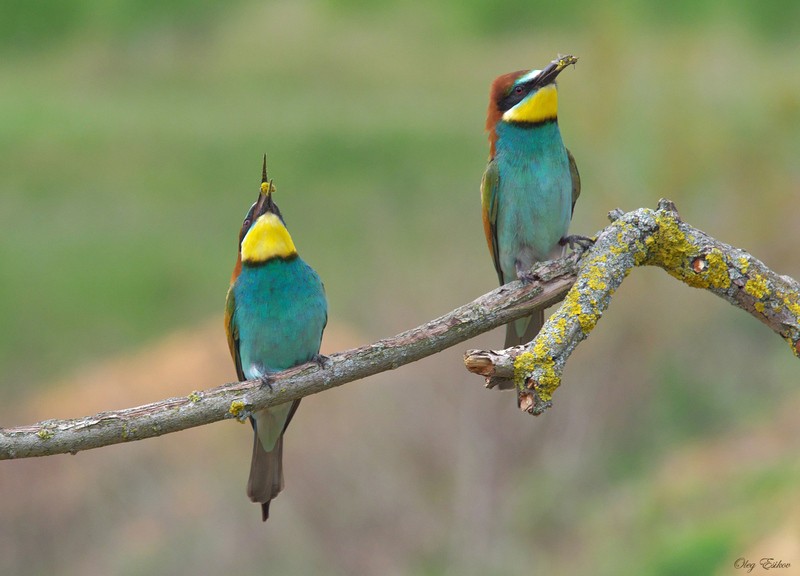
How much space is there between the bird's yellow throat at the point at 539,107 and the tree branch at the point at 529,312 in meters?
0.80

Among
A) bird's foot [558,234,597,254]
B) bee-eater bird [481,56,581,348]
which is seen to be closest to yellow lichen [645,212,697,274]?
bird's foot [558,234,597,254]

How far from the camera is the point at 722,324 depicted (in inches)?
367

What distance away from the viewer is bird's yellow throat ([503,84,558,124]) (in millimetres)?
3055

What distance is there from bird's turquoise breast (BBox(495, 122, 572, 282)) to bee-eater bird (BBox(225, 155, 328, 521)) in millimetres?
572

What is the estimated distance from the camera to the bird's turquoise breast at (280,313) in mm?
3070

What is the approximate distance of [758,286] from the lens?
223 cm

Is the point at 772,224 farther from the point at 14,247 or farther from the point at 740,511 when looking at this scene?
the point at 14,247

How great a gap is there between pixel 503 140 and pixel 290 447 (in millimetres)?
4293

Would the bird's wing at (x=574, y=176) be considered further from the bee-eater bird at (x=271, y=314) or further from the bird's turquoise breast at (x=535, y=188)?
the bee-eater bird at (x=271, y=314)

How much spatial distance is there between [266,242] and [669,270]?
1.14m

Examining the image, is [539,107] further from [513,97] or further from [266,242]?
[266,242]

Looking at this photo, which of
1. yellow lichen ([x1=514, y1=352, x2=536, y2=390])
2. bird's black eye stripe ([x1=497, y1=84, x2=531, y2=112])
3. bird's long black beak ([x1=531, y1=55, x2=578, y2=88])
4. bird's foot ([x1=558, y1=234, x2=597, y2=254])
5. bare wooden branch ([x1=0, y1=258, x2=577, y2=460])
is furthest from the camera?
bird's black eye stripe ([x1=497, y1=84, x2=531, y2=112])

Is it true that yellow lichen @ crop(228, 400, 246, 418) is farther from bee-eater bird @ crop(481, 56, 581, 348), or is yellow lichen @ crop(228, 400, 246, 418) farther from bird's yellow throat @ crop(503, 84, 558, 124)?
bird's yellow throat @ crop(503, 84, 558, 124)

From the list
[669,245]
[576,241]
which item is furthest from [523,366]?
[576,241]
